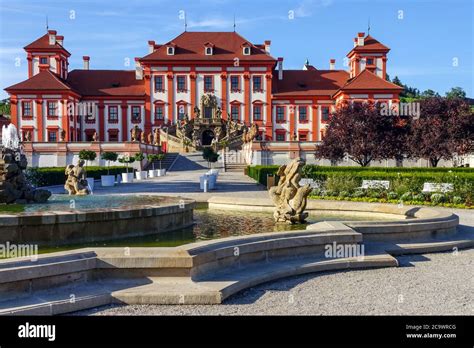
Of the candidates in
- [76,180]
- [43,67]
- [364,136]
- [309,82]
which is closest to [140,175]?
[364,136]

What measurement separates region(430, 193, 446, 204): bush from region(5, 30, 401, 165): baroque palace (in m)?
36.5

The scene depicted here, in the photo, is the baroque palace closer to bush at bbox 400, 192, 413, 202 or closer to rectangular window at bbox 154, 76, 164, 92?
rectangular window at bbox 154, 76, 164, 92

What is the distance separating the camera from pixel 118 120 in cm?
5734

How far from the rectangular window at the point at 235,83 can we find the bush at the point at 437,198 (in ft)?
134

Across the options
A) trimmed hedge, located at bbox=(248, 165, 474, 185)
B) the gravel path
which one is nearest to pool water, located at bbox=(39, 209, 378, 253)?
the gravel path

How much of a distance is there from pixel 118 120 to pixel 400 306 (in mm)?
54099

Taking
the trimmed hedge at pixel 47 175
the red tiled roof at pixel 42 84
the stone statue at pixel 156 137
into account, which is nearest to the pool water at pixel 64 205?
the trimmed hedge at pixel 47 175

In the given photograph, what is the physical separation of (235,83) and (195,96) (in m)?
4.84

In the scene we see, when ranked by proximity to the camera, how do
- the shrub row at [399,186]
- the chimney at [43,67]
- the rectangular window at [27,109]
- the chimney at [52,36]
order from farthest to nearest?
the chimney at [52,36]
the chimney at [43,67]
the rectangular window at [27,109]
the shrub row at [399,186]

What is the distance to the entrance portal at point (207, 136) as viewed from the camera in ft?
181

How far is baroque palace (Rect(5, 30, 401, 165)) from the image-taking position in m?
54.2

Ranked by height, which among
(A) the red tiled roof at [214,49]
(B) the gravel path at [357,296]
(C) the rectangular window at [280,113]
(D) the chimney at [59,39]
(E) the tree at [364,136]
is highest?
(D) the chimney at [59,39]

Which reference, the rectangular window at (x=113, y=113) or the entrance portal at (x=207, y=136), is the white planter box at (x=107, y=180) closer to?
the entrance portal at (x=207, y=136)
